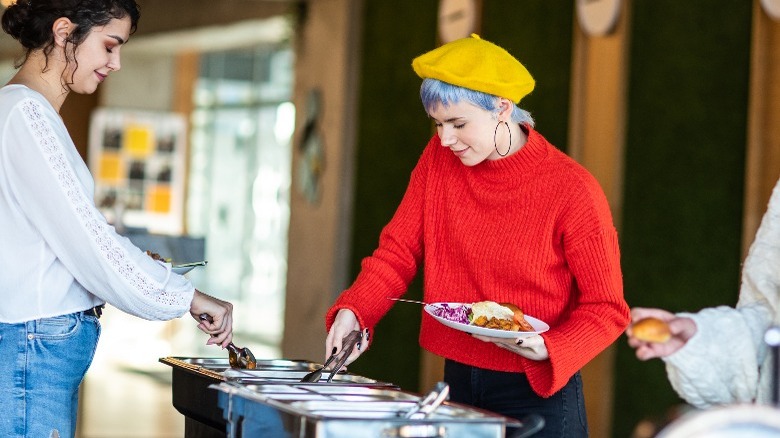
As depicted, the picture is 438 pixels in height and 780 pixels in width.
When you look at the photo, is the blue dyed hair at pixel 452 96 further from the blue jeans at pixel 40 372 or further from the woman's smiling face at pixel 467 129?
the blue jeans at pixel 40 372

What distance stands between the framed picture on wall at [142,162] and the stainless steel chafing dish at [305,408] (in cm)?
905

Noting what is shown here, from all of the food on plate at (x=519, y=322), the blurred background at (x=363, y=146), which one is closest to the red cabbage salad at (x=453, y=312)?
the food on plate at (x=519, y=322)

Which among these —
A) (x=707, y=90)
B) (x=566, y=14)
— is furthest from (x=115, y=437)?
(x=707, y=90)

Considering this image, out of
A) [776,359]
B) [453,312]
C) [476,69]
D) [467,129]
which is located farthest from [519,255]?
[776,359]

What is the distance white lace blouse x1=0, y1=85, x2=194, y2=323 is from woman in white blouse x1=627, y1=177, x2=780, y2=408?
1094mm

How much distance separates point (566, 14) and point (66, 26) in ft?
11.6

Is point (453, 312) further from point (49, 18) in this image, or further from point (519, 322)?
point (49, 18)

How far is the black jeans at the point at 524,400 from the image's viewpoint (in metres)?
2.45

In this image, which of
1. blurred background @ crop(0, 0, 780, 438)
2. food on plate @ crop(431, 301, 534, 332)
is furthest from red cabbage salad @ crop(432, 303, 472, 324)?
blurred background @ crop(0, 0, 780, 438)

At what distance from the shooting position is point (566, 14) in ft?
18.3

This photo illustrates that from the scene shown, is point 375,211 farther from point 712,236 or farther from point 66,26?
point 66,26

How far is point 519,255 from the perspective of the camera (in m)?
2.47

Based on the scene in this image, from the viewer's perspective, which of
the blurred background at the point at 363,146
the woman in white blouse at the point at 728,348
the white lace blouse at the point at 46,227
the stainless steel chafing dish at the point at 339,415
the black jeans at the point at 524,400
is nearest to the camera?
the stainless steel chafing dish at the point at 339,415

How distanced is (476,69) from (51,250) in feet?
3.18
